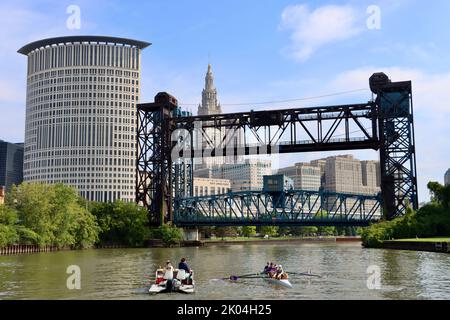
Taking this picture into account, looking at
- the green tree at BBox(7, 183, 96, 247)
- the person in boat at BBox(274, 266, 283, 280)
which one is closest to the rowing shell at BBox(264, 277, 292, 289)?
the person in boat at BBox(274, 266, 283, 280)

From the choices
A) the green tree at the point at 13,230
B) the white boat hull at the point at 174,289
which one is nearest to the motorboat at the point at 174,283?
the white boat hull at the point at 174,289

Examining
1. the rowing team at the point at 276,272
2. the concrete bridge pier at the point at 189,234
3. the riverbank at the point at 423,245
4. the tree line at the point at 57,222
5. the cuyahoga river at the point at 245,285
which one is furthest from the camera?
the concrete bridge pier at the point at 189,234

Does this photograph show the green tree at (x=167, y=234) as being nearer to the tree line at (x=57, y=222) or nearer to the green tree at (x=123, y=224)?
the tree line at (x=57, y=222)

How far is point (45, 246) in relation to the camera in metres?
96.2

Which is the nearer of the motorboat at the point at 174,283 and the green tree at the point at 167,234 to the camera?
the motorboat at the point at 174,283

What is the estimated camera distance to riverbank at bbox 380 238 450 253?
67062 millimetres

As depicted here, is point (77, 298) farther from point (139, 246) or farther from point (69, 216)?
point (139, 246)

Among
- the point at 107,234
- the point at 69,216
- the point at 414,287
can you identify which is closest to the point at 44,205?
the point at 69,216

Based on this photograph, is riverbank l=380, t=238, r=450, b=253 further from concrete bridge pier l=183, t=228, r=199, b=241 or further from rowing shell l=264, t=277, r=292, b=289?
concrete bridge pier l=183, t=228, r=199, b=241

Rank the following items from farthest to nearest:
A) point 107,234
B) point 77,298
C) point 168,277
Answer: point 107,234 → point 168,277 → point 77,298

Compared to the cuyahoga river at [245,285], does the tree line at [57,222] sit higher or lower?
higher

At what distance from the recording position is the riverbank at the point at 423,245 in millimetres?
67062

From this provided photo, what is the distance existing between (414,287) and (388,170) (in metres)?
67.8

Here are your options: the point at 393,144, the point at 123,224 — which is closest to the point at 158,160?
the point at 123,224
